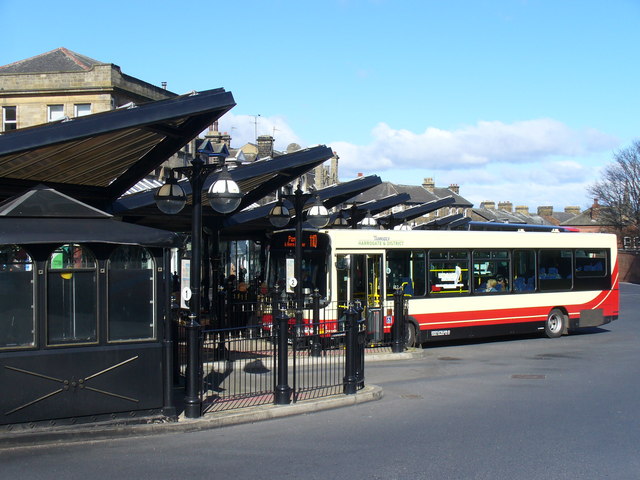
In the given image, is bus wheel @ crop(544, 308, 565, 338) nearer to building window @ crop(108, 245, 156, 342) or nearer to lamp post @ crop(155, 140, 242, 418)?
lamp post @ crop(155, 140, 242, 418)

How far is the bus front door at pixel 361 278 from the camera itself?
1795 centimetres

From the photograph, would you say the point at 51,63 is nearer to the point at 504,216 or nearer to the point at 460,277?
the point at 460,277

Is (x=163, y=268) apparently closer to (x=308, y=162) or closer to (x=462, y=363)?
(x=308, y=162)

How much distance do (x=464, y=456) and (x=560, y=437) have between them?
1671 mm

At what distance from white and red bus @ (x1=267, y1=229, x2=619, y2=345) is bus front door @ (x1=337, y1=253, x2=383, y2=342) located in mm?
25

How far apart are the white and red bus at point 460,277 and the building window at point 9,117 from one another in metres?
23.2

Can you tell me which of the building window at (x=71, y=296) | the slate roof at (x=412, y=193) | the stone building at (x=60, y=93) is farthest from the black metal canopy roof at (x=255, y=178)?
the slate roof at (x=412, y=193)

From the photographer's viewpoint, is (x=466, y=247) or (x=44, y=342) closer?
(x=44, y=342)

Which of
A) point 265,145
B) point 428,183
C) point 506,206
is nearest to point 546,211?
point 506,206

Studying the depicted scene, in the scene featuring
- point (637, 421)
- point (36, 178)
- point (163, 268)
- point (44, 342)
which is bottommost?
point (637, 421)

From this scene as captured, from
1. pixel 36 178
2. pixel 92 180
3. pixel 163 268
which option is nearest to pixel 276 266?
pixel 92 180

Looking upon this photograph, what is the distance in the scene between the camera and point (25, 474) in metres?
7.21

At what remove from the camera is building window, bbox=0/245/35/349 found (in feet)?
27.3

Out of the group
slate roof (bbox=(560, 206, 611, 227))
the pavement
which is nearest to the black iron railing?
the pavement
